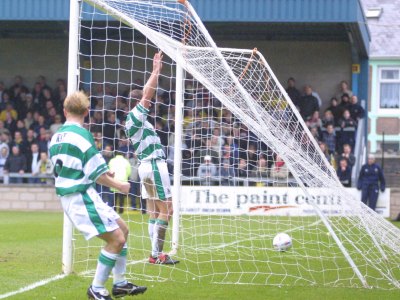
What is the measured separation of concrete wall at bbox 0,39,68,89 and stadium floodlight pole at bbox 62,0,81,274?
62.0 ft

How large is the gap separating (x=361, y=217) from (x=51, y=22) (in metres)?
18.0

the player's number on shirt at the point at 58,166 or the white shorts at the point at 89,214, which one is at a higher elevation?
the player's number on shirt at the point at 58,166

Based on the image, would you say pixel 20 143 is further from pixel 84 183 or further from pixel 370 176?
pixel 84 183

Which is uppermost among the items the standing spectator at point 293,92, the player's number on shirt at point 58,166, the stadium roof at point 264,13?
the stadium roof at point 264,13

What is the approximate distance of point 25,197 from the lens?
79.8ft

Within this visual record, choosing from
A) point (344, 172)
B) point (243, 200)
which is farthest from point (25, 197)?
point (344, 172)

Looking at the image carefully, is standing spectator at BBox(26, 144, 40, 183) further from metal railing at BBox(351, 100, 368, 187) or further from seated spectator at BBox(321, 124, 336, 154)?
metal railing at BBox(351, 100, 368, 187)

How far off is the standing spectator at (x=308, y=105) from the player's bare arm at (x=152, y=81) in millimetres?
14238

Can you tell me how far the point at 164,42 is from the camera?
413 inches

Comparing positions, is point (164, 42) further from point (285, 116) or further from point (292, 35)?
point (292, 35)

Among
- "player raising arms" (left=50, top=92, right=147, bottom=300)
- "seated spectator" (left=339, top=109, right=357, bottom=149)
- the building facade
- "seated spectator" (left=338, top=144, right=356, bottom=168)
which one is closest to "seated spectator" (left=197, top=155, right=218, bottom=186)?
"seated spectator" (left=338, top=144, right=356, bottom=168)

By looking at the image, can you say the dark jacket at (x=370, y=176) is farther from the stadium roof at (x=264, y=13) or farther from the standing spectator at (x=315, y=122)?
the stadium roof at (x=264, y=13)

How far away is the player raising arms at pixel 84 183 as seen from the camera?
7938 mm

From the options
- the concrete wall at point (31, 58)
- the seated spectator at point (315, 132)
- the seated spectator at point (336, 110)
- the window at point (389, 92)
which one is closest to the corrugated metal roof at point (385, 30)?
the window at point (389, 92)
